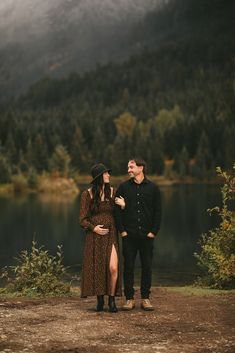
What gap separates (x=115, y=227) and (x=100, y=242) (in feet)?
1.58

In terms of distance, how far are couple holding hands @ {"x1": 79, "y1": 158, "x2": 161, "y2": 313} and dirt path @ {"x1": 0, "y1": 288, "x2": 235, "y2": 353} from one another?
22.8 inches

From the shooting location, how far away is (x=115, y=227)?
46.0 ft

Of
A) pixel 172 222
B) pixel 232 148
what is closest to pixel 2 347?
pixel 172 222

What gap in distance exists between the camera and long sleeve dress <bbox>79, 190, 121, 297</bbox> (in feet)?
45.0

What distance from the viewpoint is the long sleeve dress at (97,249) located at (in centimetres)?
1371

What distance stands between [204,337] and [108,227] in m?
3.56

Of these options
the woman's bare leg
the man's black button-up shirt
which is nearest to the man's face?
the man's black button-up shirt

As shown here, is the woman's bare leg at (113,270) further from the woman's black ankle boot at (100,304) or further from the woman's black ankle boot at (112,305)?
the woman's black ankle boot at (100,304)

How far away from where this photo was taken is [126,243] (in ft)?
46.3

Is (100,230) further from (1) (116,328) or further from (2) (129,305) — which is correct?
(1) (116,328)

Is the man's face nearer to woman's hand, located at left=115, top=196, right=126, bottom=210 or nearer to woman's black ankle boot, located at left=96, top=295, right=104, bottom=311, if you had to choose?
woman's hand, located at left=115, top=196, right=126, bottom=210

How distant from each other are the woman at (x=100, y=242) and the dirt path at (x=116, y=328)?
52 centimetres

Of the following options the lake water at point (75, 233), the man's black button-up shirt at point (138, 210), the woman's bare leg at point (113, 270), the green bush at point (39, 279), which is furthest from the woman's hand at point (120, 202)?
the lake water at point (75, 233)

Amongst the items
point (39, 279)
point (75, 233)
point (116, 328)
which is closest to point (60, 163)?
point (75, 233)
